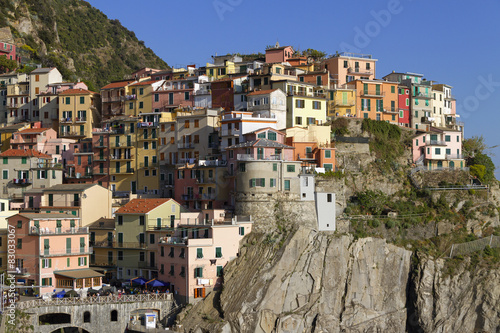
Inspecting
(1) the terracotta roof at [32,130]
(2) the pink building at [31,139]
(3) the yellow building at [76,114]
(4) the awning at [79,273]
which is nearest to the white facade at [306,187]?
(4) the awning at [79,273]

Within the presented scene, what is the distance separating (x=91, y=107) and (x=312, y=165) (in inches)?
1414

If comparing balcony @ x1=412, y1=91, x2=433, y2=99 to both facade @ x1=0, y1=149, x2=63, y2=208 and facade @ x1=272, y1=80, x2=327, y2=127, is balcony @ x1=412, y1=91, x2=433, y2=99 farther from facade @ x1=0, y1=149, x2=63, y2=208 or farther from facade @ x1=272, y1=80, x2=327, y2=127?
facade @ x1=0, y1=149, x2=63, y2=208

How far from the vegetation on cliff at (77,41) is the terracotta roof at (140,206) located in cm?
4758

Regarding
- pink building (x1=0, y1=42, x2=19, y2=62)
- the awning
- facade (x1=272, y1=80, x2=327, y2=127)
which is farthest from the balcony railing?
pink building (x1=0, y1=42, x2=19, y2=62)

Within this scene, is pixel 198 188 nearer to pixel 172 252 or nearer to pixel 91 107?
pixel 172 252

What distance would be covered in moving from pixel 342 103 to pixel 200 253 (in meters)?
30.5

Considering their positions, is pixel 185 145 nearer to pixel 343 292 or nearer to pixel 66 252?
pixel 66 252

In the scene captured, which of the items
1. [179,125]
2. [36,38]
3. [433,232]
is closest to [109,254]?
[179,125]

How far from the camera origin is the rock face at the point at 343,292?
73562mm

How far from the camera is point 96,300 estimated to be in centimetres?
7331

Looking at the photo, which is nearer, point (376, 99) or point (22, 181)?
point (22, 181)

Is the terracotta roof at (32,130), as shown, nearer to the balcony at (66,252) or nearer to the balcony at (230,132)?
the balcony at (66,252)

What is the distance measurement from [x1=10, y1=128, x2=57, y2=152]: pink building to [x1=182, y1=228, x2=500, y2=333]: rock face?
36435 mm

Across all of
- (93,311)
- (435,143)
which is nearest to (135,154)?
(93,311)
